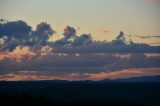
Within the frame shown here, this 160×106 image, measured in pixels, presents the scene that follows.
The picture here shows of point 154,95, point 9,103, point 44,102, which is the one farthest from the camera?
point 154,95

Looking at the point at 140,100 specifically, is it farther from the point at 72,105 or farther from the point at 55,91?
the point at 72,105

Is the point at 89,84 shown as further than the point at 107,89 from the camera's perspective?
Yes

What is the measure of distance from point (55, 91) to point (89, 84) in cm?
2484

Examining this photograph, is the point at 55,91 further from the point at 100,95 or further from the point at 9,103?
the point at 9,103

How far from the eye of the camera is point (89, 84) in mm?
196375

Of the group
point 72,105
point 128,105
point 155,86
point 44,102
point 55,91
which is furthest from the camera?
point 155,86

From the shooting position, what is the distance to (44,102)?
106 m

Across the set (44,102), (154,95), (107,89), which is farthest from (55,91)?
(44,102)

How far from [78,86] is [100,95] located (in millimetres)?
24303

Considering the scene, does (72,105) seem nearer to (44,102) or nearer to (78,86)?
(44,102)

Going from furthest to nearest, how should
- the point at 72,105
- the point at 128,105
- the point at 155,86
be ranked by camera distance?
1. the point at 155,86
2. the point at 128,105
3. the point at 72,105

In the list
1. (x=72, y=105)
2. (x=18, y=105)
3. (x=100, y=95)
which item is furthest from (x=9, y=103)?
(x=100, y=95)

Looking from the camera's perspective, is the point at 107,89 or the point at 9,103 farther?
the point at 107,89

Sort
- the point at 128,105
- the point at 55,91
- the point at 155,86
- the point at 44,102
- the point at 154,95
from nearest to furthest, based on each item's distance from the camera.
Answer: the point at 44,102, the point at 128,105, the point at 154,95, the point at 55,91, the point at 155,86
